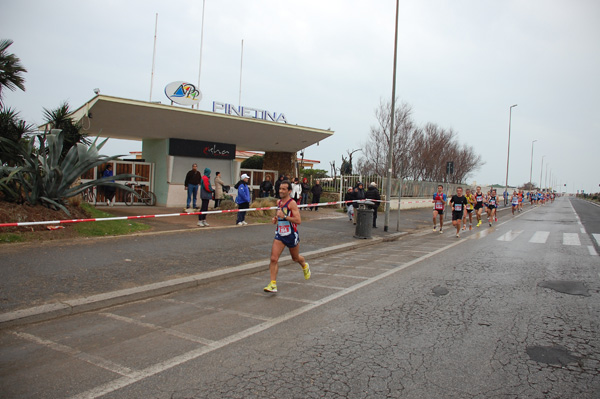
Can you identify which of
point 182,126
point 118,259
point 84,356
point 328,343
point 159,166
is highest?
point 182,126

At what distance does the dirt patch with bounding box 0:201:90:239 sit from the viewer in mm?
8680

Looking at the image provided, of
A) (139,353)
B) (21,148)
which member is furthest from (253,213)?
(139,353)

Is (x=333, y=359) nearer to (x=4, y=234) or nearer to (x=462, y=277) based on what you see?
(x=462, y=277)

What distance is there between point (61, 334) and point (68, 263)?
9.91 ft

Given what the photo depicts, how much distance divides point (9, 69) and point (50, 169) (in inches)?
162

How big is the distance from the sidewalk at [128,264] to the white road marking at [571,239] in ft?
20.6

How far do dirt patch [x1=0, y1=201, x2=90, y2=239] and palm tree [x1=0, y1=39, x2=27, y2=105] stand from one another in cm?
449

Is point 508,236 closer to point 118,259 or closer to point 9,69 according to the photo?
point 118,259

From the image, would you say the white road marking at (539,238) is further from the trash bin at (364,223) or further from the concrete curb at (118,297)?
the concrete curb at (118,297)

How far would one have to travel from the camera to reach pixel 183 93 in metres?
17.8

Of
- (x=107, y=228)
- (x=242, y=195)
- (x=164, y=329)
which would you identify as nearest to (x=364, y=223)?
(x=242, y=195)

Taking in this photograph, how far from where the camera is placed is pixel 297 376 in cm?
353

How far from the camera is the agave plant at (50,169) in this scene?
9492 mm

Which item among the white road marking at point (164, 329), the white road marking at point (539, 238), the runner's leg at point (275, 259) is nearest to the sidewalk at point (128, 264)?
the white road marking at point (164, 329)
